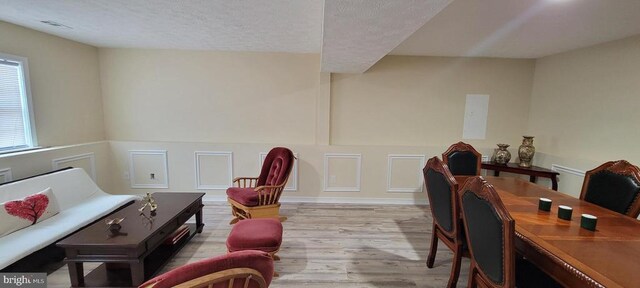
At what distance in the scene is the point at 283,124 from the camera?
4.05 metres

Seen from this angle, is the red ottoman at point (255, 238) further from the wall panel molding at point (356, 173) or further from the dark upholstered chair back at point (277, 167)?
the wall panel molding at point (356, 173)

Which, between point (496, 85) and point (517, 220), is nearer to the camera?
point (517, 220)

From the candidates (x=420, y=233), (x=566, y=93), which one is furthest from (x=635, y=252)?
(x=566, y=93)

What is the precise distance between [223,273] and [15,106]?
3794mm

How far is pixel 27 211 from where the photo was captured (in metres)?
2.25

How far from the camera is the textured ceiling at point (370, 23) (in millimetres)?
1488

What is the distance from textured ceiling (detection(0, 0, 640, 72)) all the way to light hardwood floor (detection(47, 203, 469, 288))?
6.79ft

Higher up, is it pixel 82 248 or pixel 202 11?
pixel 202 11

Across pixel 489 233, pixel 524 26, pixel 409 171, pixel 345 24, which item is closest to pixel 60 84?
pixel 345 24

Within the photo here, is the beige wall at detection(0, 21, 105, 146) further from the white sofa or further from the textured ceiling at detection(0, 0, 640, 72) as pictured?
the white sofa

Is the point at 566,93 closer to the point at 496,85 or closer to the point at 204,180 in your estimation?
the point at 496,85

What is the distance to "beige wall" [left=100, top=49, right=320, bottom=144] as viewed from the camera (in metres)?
3.89

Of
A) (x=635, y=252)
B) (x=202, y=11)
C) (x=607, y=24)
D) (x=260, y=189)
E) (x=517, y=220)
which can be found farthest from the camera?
(x=260, y=189)

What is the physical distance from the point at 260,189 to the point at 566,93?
4381mm
